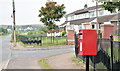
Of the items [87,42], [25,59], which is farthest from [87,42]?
[25,59]

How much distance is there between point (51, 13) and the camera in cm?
2630

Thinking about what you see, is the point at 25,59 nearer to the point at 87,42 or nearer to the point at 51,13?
the point at 87,42

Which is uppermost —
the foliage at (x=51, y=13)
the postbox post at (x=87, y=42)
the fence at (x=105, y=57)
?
the foliage at (x=51, y=13)

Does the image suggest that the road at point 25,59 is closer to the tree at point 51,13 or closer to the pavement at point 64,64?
the pavement at point 64,64

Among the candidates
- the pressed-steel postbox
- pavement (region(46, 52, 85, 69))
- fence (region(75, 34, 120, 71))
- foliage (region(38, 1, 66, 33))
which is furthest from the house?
the pressed-steel postbox

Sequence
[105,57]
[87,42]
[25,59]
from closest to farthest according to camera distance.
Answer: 1. [87,42]
2. [105,57]
3. [25,59]

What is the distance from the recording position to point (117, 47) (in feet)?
17.2

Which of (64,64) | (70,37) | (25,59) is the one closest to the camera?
(64,64)

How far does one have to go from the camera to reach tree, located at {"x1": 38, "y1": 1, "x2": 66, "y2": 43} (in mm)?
26266

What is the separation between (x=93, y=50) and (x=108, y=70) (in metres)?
1.54

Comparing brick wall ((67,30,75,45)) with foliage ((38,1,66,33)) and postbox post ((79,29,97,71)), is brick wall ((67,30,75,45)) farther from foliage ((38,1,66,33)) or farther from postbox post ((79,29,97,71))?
postbox post ((79,29,97,71))

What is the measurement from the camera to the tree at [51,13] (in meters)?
26.3

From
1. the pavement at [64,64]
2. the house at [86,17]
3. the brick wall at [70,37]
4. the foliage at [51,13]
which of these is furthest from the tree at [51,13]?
the pavement at [64,64]

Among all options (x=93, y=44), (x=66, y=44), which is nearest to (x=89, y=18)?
(x=66, y=44)
